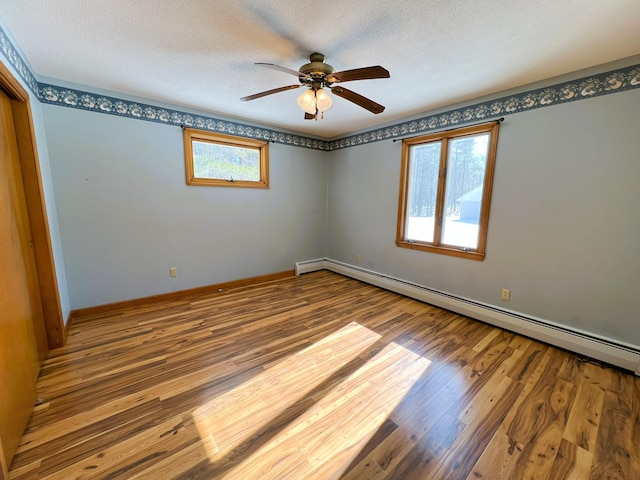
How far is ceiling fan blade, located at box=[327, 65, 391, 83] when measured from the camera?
5.19 ft

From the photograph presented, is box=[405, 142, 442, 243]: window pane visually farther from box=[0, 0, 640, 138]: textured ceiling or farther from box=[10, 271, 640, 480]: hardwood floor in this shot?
box=[10, 271, 640, 480]: hardwood floor

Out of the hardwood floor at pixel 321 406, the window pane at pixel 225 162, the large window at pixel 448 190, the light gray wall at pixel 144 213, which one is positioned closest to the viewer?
the hardwood floor at pixel 321 406

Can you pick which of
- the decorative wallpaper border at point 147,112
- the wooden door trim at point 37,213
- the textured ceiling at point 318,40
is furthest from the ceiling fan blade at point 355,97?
the wooden door trim at point 37,213

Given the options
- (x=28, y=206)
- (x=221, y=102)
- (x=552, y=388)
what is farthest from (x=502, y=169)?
(x=28, y=206)

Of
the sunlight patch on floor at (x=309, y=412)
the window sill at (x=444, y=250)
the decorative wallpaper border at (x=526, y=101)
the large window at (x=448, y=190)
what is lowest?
the sunlight patch on floor at (x=309, y=412)

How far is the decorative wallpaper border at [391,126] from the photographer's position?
6.51ft

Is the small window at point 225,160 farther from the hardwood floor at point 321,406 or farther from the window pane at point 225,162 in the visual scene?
the hardwood floor at point 321,406

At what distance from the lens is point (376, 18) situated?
155 cm

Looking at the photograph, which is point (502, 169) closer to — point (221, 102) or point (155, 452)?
point (221, 102)

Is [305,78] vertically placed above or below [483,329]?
above

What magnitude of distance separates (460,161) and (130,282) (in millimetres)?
4127

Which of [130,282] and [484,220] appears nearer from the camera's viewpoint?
[484,220]

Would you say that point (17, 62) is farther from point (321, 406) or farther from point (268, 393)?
point (321, 406)

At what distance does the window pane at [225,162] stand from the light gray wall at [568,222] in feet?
9.64
